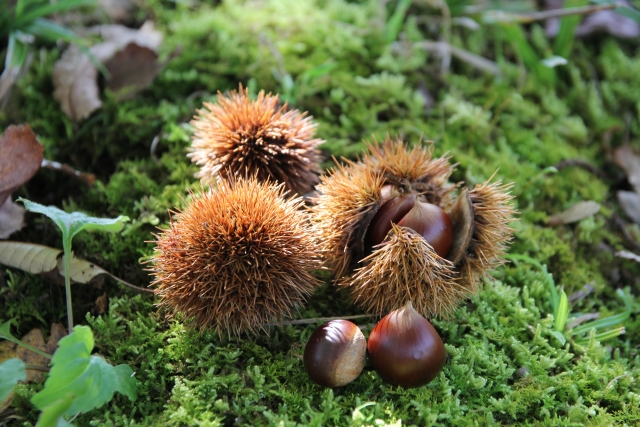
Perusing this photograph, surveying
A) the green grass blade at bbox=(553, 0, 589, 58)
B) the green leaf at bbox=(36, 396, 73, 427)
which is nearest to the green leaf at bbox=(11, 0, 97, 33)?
the green leaf at bbox=(36, 396, 73, 427)

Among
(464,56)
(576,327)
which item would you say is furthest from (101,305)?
(464,56)

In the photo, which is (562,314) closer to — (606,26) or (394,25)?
(394,25)

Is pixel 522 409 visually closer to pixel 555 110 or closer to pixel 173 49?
pixel 555 110

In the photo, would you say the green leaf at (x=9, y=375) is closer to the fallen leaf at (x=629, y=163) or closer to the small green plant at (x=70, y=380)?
the small green plant at (x=70, y=380)

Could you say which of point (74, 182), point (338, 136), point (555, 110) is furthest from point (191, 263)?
point (555, 110)

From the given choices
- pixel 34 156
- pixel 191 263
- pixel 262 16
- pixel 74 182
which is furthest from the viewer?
pixel 262 16

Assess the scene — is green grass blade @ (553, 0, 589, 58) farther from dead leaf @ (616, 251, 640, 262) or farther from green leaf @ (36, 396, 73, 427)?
green leaf @ (36, 396, 73, 427)

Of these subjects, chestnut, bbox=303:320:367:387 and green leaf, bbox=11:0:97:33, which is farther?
green leaf, bbox=11:0:97:33
